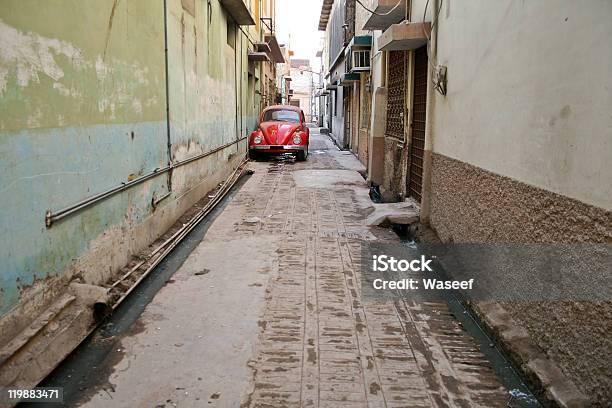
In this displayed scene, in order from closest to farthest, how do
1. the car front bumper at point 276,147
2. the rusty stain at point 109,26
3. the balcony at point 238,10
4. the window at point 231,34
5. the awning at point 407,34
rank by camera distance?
the rusty stain at point 109,26 < the awning at point 407,34 < the balcony at point 238,10 < the window at point 231,34 < the car front bumper at point 276,147

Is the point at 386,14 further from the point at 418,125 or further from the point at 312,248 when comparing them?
the point at 312,248

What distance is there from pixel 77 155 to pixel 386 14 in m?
6.62

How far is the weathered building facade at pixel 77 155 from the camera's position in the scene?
128 inches

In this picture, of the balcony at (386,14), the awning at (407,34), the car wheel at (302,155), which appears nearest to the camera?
the awning at (407,34)

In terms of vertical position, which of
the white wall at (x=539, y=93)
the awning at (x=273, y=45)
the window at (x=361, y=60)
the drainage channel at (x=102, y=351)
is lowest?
the drainage channel at (x=102, y=351)

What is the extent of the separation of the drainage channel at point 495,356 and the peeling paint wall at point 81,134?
2998 mm

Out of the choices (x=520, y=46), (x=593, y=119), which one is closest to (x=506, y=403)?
(x=593, y=119)

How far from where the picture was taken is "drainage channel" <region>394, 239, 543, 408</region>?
3.17 metres

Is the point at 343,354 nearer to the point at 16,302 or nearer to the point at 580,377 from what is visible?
the point at 580,377

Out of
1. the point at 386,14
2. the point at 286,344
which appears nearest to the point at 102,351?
the point at 286,344

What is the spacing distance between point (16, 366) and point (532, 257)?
3.24 metres

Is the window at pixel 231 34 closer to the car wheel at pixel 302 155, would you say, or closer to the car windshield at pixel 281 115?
the car windshield at pixel 281 115

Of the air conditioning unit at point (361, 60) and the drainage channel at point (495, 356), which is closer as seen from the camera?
the drainage channel at point (495, 356)

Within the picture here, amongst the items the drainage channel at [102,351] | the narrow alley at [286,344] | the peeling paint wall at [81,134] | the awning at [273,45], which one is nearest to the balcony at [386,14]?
the peeling paint wall at [81,134]
